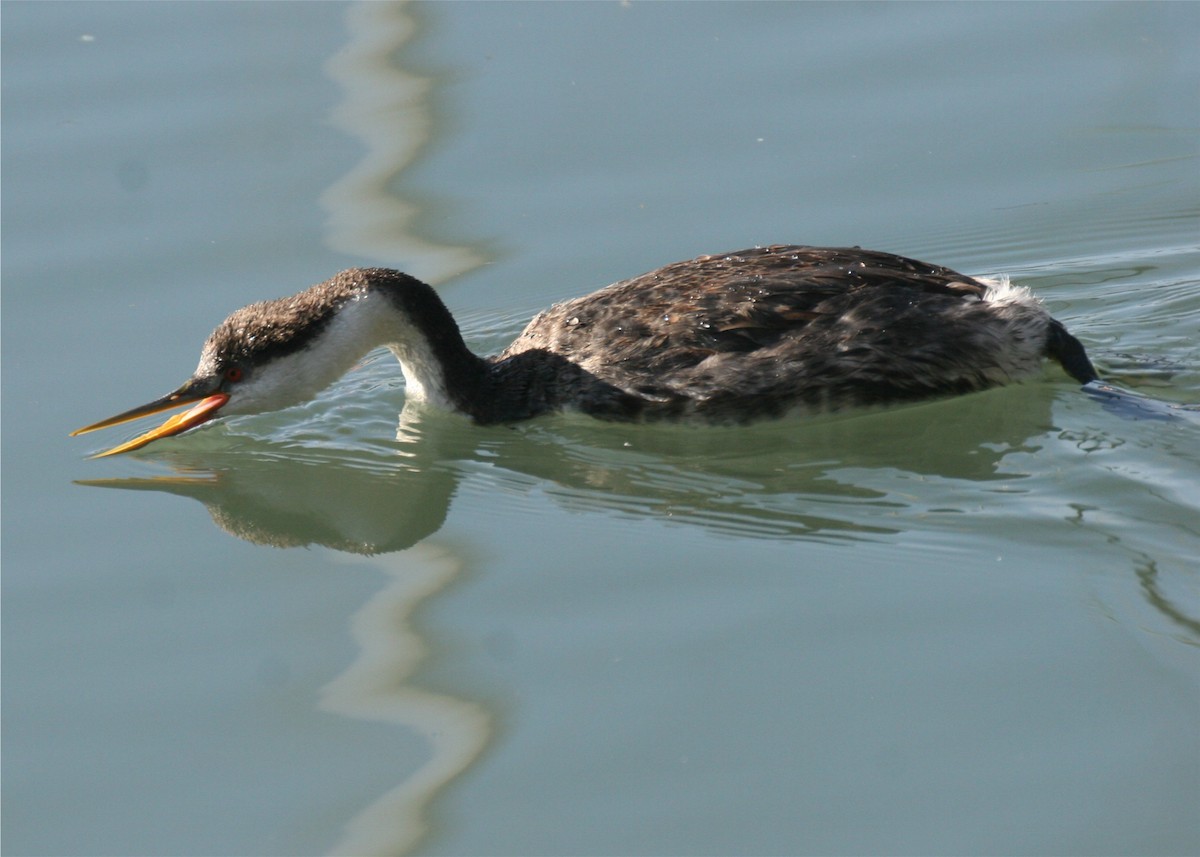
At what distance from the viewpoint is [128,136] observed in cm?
1042

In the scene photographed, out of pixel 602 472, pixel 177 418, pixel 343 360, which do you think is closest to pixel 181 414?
pixel 177 418

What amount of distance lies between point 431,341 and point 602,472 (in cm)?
117

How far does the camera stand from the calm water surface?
5258mm

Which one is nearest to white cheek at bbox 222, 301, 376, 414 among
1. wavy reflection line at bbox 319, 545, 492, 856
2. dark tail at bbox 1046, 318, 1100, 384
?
wavy reflection line at bbox 319, 545, 492, 856

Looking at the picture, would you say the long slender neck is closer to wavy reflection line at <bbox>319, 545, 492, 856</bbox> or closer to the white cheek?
the white cheek

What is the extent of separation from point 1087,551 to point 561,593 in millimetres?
1959

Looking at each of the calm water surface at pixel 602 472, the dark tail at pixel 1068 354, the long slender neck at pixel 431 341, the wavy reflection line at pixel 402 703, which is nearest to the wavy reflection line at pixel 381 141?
the calm water surface at pixel 602 472

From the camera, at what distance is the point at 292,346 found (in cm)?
799

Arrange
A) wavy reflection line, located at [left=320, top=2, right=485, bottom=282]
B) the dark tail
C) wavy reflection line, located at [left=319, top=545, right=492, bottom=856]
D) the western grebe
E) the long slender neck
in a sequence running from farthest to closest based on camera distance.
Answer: wavy reflection line, located at [left=320, top=2, right=485, bottom=282]
the long slender neck
the dark tail
the western grebe
wavy reflection line, located at [left=319, top=545, right=492, bottom=856]

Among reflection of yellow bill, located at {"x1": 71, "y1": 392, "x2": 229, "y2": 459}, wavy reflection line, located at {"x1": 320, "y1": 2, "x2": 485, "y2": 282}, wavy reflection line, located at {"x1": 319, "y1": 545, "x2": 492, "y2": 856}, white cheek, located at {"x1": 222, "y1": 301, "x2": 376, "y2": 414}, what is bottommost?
wavy reflection line, located at {"x1": 319, "y1": 545, "x2": 492, "y2": 856}

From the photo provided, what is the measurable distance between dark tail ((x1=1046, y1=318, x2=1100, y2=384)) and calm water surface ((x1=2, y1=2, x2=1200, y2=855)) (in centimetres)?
12

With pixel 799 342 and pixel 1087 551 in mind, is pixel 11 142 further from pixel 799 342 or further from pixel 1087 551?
pixel 1087 551

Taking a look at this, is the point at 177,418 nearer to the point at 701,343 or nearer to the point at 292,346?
the point at 292,346

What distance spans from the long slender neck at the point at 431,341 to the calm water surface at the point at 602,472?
179mm
